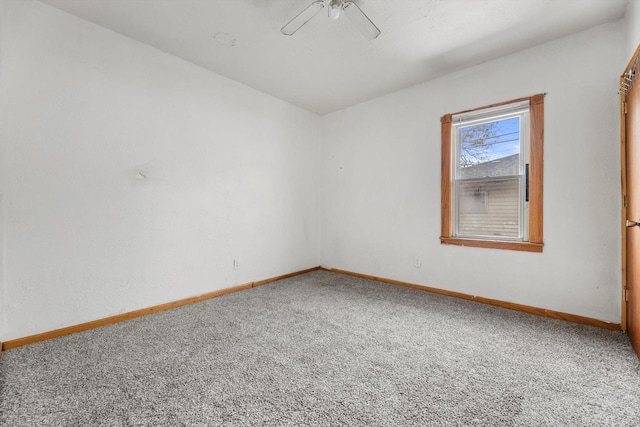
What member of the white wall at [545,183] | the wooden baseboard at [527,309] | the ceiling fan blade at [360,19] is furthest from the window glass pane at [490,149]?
the ceiling fan blade at [360,19]

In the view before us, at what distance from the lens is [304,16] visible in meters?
2.08

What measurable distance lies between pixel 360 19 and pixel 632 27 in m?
2.07

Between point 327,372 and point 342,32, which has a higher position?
point 342,32

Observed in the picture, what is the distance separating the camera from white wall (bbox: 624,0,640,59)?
2.00 meters

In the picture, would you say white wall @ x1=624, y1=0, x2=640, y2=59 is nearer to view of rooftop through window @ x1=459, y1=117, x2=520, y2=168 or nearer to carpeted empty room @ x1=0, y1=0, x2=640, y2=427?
carpeted empty room @ x1=0, y1=0, x2=640, y2=427

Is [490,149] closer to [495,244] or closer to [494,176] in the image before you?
[494,176]

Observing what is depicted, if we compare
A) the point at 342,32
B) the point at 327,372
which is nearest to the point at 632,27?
the point at 342,32

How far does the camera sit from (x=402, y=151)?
148 inches

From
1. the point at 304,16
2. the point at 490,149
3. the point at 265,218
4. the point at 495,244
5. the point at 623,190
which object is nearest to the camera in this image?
the point at 304,16

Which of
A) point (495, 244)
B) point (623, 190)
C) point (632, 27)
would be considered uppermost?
point (632, 27)

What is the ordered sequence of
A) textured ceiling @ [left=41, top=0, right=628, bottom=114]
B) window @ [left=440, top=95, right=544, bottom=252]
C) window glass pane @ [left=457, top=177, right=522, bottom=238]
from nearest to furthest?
textured ceiling @ [left=41, top=0, right=628, bottom=114] < window @ [left=440, top=95, right=544, bottom=252] < window glass pane @ [left=457, top=177, right=522, bottom=238]

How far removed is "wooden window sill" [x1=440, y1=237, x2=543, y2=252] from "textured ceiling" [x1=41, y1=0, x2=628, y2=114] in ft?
6.39

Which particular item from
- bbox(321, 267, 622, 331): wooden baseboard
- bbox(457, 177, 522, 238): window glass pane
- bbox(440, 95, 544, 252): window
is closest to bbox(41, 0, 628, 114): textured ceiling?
bbox(440, 95, 544, 252): window

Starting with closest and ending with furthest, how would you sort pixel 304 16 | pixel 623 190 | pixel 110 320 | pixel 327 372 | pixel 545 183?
pixel 327 372 < pixel 304 16 < pixel 623 190 < pixel 110 320 < pixel 545 183
